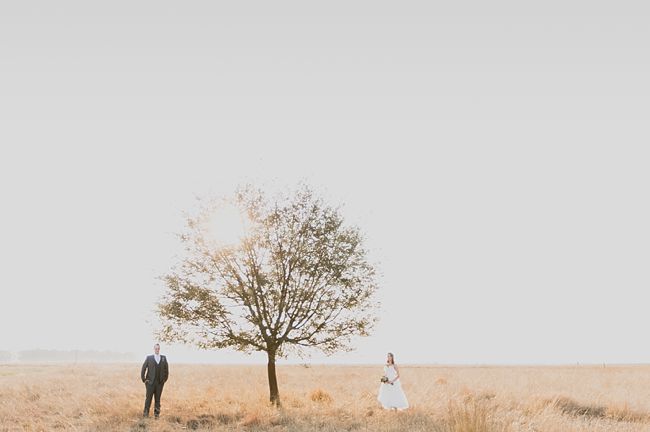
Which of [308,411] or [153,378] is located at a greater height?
[153,378]

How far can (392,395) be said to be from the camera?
877 inches

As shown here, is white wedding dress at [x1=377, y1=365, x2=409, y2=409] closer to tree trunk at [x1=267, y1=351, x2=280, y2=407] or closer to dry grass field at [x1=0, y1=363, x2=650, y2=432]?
dry grass field at [x1=0, y1=363, x2=650, y2=432]

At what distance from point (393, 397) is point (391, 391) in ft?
0.80

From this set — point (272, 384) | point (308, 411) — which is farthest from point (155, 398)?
point (308, 411)

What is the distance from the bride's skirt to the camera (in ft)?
72.2

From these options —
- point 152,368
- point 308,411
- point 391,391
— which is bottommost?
point 308,411

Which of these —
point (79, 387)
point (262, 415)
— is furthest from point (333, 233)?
point (79, 387)

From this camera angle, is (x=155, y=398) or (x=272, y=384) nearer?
(x=155, y=398)

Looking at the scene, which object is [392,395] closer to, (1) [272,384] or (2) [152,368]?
(1) [272,384]

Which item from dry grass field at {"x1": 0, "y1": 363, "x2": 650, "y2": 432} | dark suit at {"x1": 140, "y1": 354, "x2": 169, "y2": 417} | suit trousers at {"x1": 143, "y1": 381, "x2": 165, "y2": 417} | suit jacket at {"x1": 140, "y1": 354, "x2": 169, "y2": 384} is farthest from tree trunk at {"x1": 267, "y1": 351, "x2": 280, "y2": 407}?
suit trousers at {"x1": 143, "y1": 381, "x2": 165, "y2": 417}

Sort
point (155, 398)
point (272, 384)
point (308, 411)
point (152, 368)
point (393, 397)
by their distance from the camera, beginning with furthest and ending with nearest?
point (272, 384)
point (393, 397)
point (308, 411)
point (155, 398)
point (152, 368)

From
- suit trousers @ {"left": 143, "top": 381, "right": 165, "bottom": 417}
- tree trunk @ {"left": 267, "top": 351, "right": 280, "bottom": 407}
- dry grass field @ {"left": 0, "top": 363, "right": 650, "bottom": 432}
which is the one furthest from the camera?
tree trunk @ {"left": 267, "top": 351, "right": 280, "bottom": 407}

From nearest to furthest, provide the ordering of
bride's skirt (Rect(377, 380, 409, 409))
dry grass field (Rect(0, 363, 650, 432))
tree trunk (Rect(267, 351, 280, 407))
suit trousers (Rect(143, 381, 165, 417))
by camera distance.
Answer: dry grass field (Rect(0, 363, 650, 432)) → suit trousers (Rect(143, 381, 165, 417)) → bride's skirt (Rect(377, 380, 409, 409)) → tree trunk (Rect(267, 351, 280, 407))

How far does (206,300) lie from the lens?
2444cm
